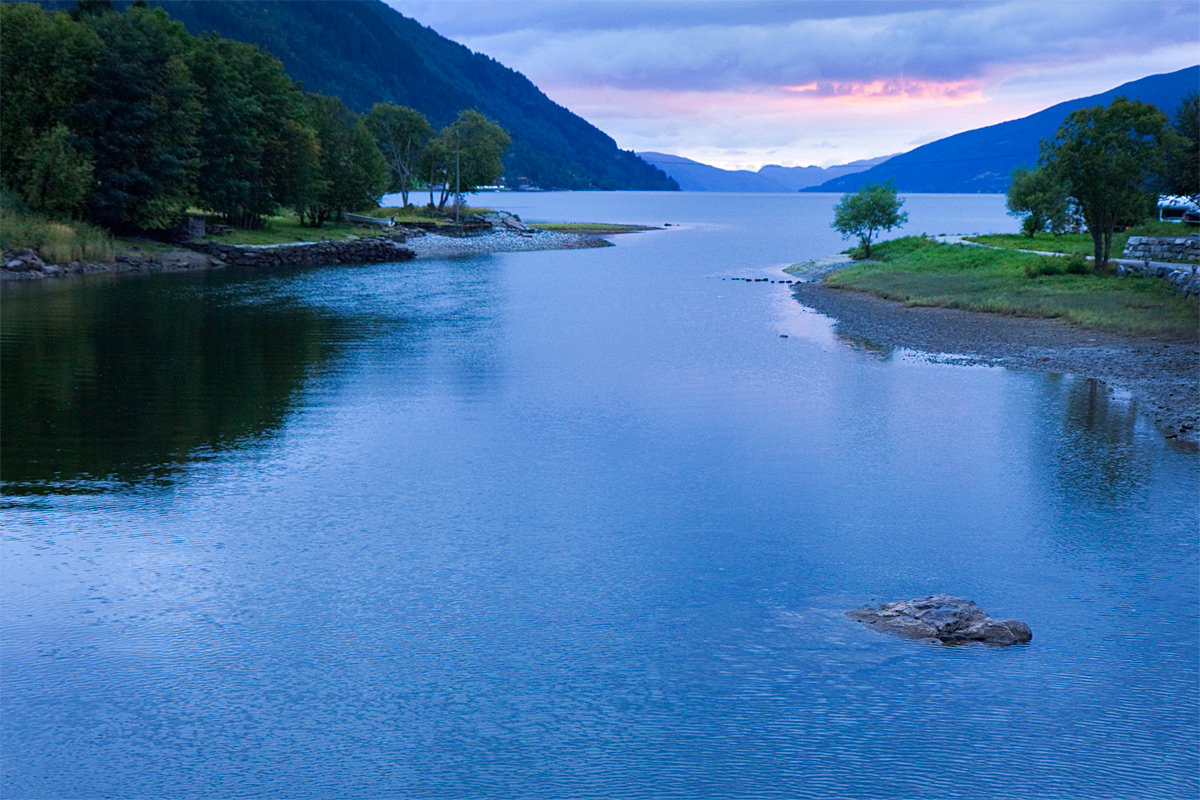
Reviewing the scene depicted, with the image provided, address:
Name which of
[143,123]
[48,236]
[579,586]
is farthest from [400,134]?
[579,586]

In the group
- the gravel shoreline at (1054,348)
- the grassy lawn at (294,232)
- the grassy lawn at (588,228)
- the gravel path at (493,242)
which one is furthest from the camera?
the grassy lawn at (588,228)

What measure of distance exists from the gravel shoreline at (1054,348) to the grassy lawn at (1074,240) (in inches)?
676

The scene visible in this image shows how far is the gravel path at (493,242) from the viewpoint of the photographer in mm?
90438

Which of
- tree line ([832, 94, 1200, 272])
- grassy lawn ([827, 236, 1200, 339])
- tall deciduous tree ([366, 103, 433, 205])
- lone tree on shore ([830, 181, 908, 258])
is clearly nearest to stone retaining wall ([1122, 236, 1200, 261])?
tree line ([832, 94, 1200, 272])

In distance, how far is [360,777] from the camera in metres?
9.05

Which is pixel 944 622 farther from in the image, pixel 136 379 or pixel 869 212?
pixel 869 212

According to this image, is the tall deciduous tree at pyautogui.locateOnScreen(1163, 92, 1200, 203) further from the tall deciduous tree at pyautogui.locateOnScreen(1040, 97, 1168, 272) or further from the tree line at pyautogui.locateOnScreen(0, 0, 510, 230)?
the tree line at pyautogui.locateOnScreen(0, 0, 510, 230)

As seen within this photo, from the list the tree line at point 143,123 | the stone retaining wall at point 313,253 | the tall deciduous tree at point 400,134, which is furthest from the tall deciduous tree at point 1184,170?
the tall deciduous tree at point 400,134

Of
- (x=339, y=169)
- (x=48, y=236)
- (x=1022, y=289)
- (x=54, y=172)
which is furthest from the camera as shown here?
(x=339, y=169)

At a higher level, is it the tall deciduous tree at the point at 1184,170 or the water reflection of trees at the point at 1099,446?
the tall deciduous tree at the point at 1184,170

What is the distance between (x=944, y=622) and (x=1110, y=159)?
41187 mm

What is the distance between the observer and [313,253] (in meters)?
75.7

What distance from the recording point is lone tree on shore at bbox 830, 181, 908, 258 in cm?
7400

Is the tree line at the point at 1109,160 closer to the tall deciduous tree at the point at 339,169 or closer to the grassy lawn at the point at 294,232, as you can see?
the grassy lawn at the point at 294,232
